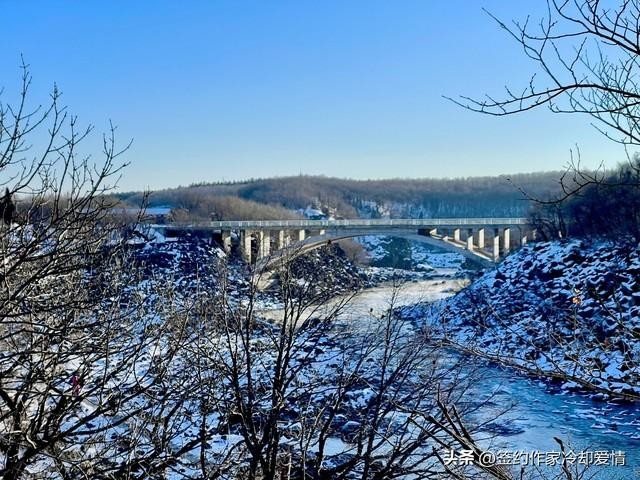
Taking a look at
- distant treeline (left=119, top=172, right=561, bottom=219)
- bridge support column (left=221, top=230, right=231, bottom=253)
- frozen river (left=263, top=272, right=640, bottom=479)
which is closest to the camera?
frozen river (left=263, top=272, right=640, bottom=479)

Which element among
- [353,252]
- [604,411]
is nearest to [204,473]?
[604,411]

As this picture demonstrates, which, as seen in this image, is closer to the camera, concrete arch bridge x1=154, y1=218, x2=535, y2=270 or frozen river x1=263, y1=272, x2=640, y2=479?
frozen river x1=263, y1=272, x2=640, y2=479

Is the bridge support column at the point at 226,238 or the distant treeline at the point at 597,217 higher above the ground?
the distant treeline at the point at 597,217

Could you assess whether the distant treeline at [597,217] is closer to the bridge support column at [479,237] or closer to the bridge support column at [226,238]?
the bridge support column at [479,237]

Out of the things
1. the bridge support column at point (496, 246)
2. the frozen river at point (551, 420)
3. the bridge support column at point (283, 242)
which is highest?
the bridge support column at point (283, 242)

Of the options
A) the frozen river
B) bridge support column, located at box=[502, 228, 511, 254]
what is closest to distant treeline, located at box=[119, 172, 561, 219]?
bridge support column, located at box=[502, 228, 511, 254]

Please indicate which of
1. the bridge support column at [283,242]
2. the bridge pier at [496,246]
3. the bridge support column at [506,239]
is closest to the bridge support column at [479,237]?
the bridge pier at [496,246]

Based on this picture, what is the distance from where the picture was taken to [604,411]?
11047 mm

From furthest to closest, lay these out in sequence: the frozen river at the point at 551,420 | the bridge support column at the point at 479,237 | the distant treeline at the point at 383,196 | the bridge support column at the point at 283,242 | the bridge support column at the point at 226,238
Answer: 1. the distant treeline at the point at 383,196
2. the bridge support column at the point at 479,237
3. the bridge support column at the point at 226,238
4. the frozen river at the point at 551,420
5. the bridge support column at the point at 283,242

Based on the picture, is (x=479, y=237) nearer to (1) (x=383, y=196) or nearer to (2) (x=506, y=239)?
(2) (x=506, y=239)

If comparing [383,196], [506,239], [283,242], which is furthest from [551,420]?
[383,196]

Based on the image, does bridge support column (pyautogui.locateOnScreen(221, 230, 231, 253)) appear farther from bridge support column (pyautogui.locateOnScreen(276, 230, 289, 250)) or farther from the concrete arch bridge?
bridge support column (pyautogui.locateOnScreen(276, 230, 289, 250))

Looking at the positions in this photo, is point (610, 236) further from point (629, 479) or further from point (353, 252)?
point (353, 252)

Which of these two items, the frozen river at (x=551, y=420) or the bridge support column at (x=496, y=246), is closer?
the frozen river at (x=551, y=420)
